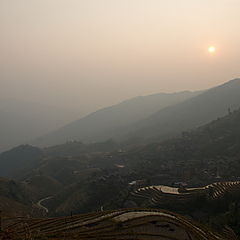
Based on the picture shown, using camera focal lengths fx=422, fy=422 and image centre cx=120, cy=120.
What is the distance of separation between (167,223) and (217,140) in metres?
63.5

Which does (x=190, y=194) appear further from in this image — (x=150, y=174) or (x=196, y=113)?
(x=196, y=113)

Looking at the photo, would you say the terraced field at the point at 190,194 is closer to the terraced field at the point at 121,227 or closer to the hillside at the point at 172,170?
the hillside at the point at 172,170

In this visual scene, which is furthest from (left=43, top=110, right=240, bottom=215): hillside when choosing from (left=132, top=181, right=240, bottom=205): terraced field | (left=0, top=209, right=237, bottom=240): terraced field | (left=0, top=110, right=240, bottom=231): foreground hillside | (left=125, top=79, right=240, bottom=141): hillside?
(left=125, top=79, right=240, bottom=141): hillside

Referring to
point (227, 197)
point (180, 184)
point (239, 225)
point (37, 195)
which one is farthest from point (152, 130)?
point (239, 225)

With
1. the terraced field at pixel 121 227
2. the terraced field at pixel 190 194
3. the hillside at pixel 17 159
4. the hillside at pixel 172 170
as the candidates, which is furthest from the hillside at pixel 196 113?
the terraced field at pixel 121 227

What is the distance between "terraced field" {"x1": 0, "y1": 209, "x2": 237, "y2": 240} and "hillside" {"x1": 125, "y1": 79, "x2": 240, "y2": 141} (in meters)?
117

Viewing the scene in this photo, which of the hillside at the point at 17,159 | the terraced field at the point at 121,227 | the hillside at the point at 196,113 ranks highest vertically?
the terraced field at the point at 121,227

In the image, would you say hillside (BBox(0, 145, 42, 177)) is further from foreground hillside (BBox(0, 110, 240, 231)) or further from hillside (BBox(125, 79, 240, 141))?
hillside (BBox(125, 79, 240, 141))

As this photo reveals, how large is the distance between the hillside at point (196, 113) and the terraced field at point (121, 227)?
385 ft

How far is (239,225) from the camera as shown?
36.8 metres

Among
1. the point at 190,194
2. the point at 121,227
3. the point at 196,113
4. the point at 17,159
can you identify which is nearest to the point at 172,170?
the point at 190,194

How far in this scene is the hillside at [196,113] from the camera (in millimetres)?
152000

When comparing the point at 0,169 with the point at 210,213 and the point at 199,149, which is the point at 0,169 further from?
the point at 210,213

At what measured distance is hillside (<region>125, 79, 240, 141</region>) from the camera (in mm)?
152000
